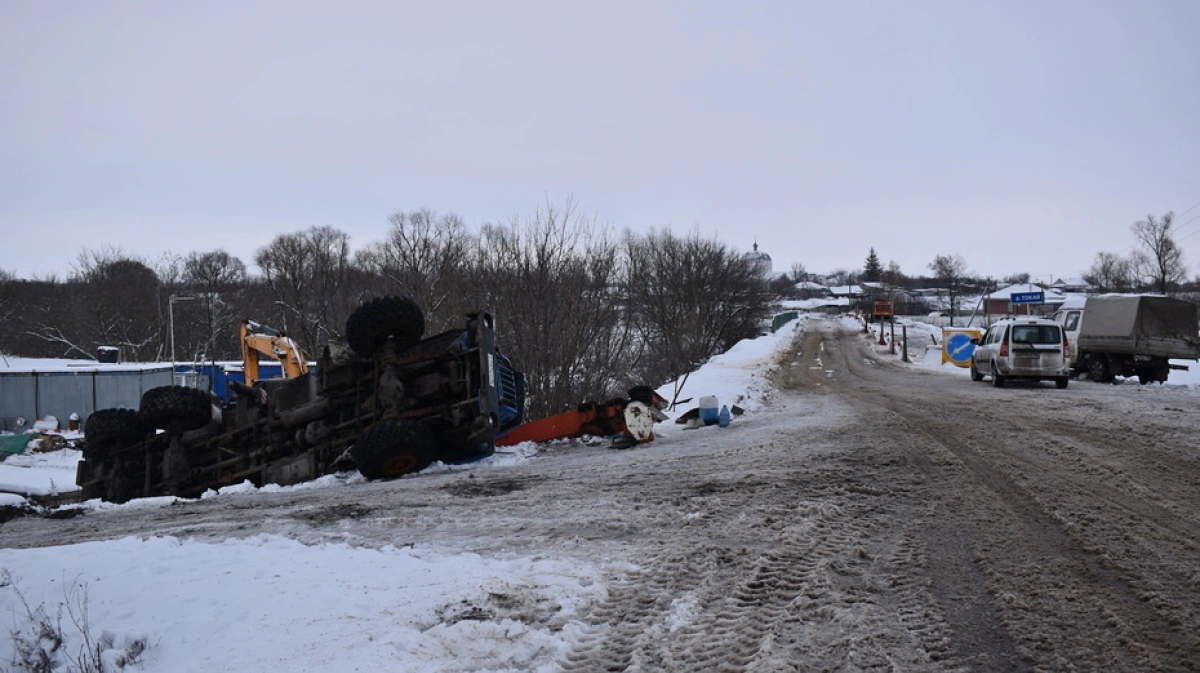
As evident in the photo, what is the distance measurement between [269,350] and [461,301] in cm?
853

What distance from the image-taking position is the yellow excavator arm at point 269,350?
14008 millimetres

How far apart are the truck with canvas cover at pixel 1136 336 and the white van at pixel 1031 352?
11.8 ft

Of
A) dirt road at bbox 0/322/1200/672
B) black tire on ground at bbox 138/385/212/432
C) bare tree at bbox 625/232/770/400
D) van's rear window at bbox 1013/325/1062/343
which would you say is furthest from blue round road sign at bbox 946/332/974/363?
black tire on ground at bbox 138/385/212/432

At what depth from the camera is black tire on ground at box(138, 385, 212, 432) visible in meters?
12.0

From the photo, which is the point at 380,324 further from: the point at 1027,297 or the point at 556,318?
the point at 1027,297

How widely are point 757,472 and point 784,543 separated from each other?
302 cm

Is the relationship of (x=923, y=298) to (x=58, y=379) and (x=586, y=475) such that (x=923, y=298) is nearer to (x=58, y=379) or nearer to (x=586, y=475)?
(x=58, y=379)

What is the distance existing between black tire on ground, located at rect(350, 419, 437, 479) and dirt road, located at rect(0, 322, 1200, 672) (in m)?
0.43

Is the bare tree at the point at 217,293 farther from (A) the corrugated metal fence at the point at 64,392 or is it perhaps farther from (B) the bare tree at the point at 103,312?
(A) the corrugated metal fence at the point at 64,392

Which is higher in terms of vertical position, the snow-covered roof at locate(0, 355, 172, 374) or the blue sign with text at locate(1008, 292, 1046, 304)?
the blue sign with text at locate(1008, 292, 1046, 304)

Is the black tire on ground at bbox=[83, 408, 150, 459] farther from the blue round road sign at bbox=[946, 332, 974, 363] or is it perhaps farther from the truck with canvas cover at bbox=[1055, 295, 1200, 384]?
the blue round road sign at bbox=[946, 332, 974, 363]

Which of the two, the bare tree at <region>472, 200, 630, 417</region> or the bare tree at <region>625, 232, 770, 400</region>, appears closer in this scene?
the bare tree at <region>472, 200, 630, 417</region>

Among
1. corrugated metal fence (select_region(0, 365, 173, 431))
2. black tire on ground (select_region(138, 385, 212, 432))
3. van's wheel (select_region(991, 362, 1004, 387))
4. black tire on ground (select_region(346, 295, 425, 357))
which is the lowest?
corrugated metal fence (select_region(0, 365, 173, 431))

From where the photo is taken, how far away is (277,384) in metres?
12.2
